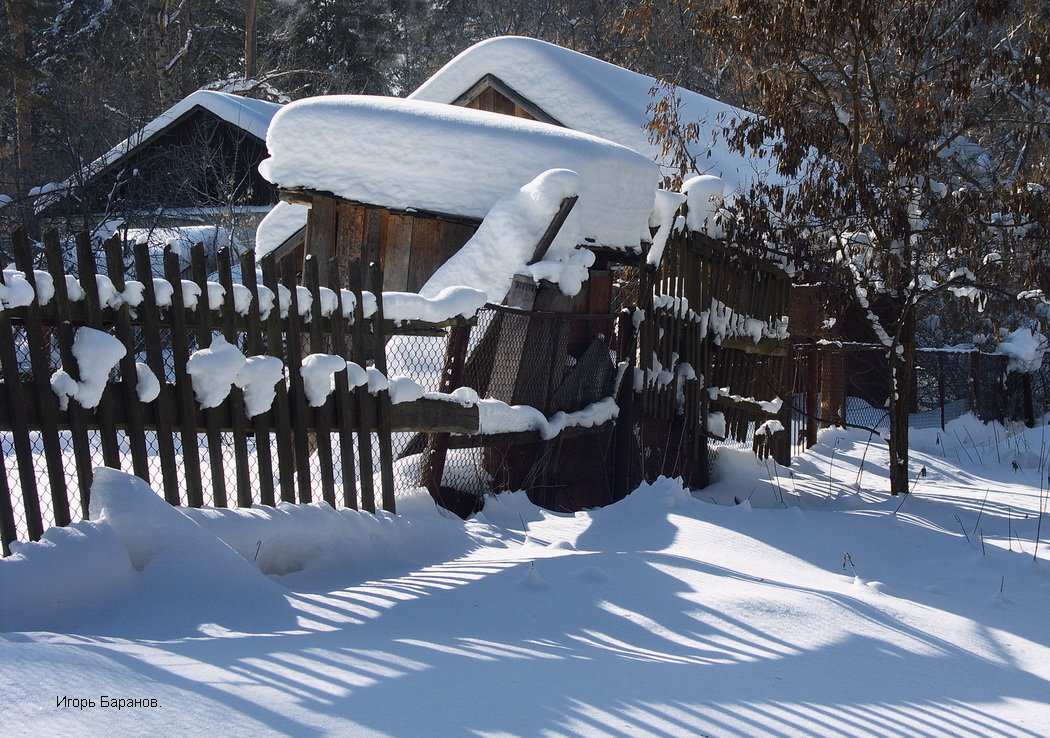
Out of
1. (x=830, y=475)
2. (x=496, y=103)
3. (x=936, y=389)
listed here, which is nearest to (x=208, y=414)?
(x=830, y=475)

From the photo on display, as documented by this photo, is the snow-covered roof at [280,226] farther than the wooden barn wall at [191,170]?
No

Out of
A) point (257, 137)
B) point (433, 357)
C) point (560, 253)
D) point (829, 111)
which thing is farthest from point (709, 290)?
point (257, 137)

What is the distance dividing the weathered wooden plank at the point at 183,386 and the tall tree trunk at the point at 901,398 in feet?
18.0

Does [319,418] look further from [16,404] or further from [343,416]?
[16,404]

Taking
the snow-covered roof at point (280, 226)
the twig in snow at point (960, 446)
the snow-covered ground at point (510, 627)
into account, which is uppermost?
the snow-covered roof at point (280, 226)

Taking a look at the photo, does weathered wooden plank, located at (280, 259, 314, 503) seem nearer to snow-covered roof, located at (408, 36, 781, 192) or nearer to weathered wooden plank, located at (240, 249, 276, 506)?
weathered wooden plank, located at (240, 249, 276, 506)

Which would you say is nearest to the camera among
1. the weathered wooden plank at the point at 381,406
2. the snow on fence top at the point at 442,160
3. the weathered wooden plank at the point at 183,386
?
the weathered wooden plank at the point at 183,386

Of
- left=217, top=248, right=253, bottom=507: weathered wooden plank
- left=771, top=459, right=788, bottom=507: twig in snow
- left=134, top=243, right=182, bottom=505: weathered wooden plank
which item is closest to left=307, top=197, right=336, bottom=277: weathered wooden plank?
left=217, top=248, right=253, bottom=507: weathered wooden plank

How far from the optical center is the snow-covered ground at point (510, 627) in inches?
87.5

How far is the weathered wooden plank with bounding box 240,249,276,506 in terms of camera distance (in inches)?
161

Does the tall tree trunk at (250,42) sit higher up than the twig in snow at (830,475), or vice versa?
the tall tree trunk at (250,42)

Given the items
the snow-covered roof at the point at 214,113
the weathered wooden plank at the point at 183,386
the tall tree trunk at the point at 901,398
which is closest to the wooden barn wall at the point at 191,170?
the snow-covered roof at the point at 214,113

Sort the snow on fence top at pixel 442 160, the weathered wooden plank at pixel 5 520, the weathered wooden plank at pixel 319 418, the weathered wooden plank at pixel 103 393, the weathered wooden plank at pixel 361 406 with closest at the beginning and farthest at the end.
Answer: the weathered wooden plank at pixel 5 520
the weathered wooden plank at pixel 103 393
the weathered wooden plank at pixel 319 418
the weathered wooden plank at pixel 361 406
the snow on fence top at pixel 442 160

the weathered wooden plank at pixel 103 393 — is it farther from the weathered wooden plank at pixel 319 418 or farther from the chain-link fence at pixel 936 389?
the chain-link fence at pixel 936 389
